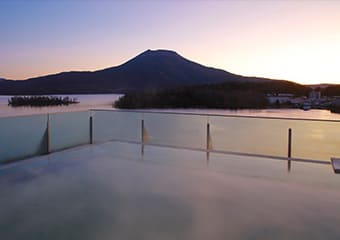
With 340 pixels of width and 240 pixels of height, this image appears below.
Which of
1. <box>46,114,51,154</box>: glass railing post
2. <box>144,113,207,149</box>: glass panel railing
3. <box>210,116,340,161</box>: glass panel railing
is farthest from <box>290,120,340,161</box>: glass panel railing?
<box>46,114,51,154</box>: glass railing post

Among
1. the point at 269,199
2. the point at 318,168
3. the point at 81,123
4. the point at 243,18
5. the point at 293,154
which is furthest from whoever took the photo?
the point at 243,18

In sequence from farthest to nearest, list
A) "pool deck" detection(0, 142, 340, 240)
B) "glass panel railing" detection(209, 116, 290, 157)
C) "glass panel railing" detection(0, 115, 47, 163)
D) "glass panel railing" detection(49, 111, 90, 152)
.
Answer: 1. "glass panel railing" detection(49, 111, 90, 152)
2. "glass panel railing" detection(209, 116, 290, 157)
3. "glass panel railing" detection(0, 115, 47, 163)
4. "pool deck" detection(0, 142, 340, 240)

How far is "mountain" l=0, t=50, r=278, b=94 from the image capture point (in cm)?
3114

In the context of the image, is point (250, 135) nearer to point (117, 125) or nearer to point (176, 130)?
point (176, 130)

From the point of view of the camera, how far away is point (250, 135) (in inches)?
207

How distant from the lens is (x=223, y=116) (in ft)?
17.8

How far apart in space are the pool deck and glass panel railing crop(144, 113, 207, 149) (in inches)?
40.2

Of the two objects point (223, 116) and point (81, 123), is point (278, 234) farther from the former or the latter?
point (81, 123)

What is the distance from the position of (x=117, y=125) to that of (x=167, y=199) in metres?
3.63

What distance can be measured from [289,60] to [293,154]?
283 inches

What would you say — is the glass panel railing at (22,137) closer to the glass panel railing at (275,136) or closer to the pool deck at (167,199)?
the pool deck at (167,199)

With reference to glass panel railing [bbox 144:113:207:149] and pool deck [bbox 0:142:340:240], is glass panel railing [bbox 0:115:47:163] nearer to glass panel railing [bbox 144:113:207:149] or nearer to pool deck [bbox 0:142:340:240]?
pool deck [bbox 0:142:340:240]

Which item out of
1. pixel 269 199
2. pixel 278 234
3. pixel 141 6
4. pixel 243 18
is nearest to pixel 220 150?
pixel 269 199

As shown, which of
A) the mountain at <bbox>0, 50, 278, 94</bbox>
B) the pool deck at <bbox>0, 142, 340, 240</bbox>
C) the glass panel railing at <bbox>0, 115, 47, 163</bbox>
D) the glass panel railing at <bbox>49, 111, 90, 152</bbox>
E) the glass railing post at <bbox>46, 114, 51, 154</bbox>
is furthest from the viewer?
the mountain at <bbox>0, 50, 278, 94</bbox>
